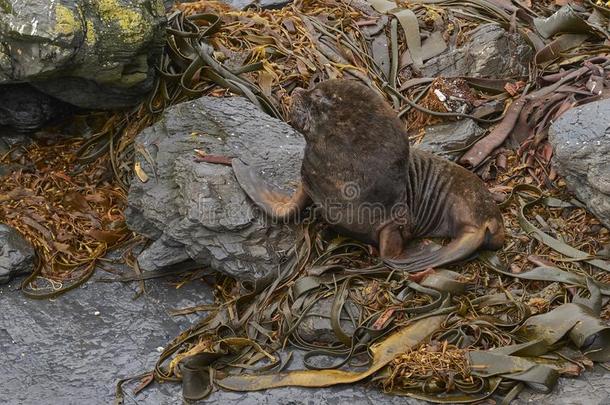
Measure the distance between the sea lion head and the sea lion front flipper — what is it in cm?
44

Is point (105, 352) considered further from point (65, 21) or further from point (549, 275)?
point (549, 275)

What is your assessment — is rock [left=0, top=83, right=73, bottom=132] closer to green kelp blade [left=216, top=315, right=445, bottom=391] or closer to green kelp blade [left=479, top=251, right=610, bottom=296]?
green kelp blade [left=216, top=315, right=445, bottom=391]

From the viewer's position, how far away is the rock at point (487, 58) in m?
6.61

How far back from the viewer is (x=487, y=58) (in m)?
6.60

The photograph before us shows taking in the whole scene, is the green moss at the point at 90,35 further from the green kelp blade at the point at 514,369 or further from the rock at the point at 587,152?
the green kelp blade at the point at 514,369

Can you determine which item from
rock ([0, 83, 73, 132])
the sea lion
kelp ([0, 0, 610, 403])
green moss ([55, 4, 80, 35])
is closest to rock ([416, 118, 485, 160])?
kelp ([0, 0, 610, 403])

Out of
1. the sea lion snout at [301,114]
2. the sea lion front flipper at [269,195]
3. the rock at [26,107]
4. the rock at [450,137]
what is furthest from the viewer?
the rock at [26,107]

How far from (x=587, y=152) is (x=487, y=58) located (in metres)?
1.61

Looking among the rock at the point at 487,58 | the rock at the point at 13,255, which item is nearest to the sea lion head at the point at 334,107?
the rock at the point at 487,58

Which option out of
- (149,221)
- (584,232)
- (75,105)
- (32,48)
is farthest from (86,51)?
(584,232)

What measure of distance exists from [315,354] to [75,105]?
2748 millimetres

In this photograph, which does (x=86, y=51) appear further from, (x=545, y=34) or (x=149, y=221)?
(x=545, y=34)

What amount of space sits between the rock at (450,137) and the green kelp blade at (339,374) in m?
1.54

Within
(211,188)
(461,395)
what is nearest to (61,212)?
(211,188)
